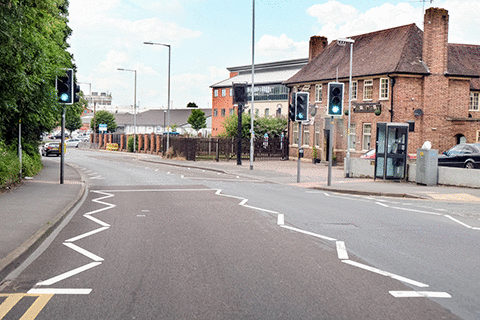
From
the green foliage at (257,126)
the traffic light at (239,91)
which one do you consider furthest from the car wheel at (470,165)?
the green foliage at (257,126)

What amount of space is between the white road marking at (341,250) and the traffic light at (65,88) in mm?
12453

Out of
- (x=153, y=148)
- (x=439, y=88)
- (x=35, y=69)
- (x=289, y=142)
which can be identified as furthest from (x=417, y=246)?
(x=153, y=148)

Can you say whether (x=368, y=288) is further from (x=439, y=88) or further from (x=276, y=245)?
(x=439, y=88)

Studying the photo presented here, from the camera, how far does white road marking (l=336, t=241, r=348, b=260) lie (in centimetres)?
807

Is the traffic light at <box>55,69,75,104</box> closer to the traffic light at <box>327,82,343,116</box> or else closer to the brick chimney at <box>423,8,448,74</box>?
the traffic light at <box>327,82,343,116</box>

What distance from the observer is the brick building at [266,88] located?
77.4 m

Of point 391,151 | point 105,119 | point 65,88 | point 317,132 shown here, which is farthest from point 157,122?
point 65,88

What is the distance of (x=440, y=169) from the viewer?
22219 mm

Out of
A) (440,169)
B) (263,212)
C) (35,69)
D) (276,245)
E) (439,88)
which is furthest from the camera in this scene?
(439,88)

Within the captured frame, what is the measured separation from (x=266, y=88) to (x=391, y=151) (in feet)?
189

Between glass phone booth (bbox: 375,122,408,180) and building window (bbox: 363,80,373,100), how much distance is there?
16424 mm

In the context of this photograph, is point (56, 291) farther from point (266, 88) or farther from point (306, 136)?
point (266, 88)

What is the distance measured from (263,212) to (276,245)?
4276 mm

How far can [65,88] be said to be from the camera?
18.3m
